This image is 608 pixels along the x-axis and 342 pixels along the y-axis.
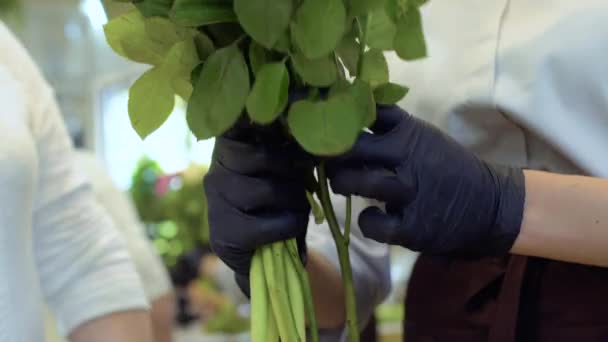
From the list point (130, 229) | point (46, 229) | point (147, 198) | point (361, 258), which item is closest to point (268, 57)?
point (361, 258)

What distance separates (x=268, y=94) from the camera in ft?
1.33

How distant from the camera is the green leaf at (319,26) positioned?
38 cm

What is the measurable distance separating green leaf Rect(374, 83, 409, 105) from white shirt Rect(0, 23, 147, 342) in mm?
432

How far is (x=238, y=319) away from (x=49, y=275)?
1.10 meters

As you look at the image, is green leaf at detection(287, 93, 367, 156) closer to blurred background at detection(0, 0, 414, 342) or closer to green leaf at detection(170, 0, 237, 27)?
green leaf at detection(170, 0, 237, 27)

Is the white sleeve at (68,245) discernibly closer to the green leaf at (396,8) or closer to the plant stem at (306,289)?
the plant stem at (306,289)

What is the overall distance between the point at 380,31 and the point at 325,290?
0.30 meters

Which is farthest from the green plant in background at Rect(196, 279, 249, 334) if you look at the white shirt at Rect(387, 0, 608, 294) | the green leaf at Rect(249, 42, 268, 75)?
the green leaf at Rect(249, 42, 268, 75)

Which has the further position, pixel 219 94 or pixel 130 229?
pixel 130 229

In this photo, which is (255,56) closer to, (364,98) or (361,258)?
(364,98)

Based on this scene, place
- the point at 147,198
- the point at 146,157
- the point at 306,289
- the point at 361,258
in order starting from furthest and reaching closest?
the point at 146,157, the point at 147,198, the point at 361,258, the point at 306,289

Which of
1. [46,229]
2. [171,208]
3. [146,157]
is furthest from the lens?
[146,157]

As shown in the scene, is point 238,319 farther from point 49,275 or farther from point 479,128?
point 479,128

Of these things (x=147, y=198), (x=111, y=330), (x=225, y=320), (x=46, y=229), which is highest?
(x=46, y=229)
